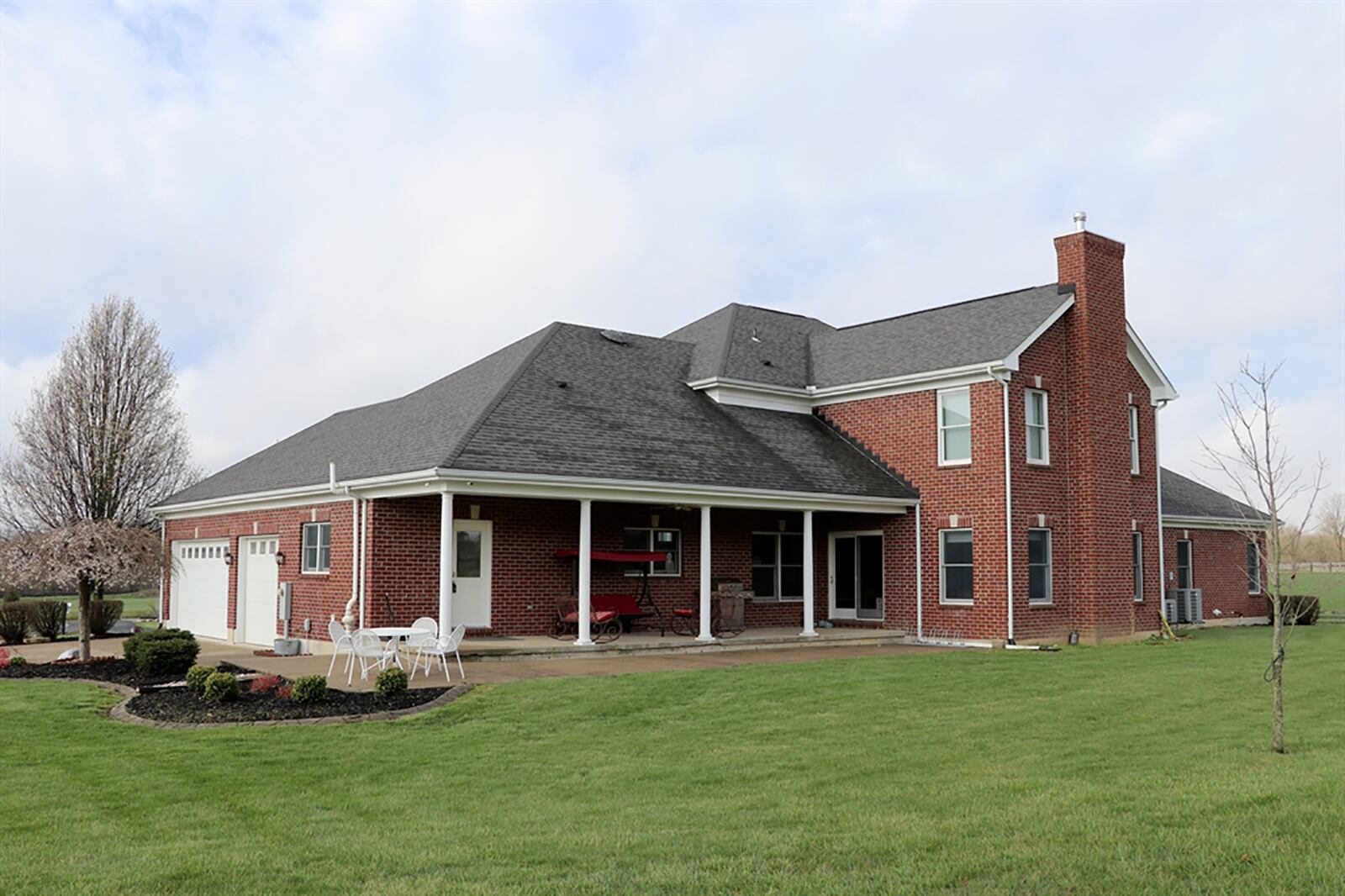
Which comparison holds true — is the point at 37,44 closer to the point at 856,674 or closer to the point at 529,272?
the point at 529,272

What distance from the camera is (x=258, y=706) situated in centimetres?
1172

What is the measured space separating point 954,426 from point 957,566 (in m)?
2.72

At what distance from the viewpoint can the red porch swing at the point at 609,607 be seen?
18.5m

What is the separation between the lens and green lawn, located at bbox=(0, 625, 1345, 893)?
5.84 metres

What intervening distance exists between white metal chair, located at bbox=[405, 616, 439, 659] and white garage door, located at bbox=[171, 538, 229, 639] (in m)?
8.86

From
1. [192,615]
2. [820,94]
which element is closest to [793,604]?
[820,94]

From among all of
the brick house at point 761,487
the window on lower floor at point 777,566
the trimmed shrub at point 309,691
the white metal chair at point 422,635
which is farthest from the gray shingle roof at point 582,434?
the trimmed shrub at point 309,691

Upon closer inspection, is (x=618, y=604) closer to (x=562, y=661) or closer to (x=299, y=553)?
(x=562, y=661)

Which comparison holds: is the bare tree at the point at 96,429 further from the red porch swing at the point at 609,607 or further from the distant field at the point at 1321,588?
the distant field at the point at 1321,588

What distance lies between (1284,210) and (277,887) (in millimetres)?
18485

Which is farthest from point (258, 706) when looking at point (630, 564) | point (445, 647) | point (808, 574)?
point (808, 574)

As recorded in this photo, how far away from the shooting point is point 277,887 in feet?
18.6

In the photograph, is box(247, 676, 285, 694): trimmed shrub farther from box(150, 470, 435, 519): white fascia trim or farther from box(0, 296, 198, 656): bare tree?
box(0, 296, 198, 656): bare tree

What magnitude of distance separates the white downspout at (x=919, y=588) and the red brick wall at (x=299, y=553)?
422 inches
